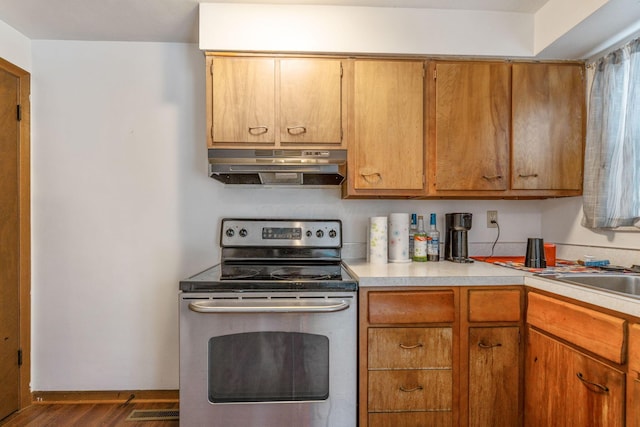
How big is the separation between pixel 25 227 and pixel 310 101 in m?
1.83

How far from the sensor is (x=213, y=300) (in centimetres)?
148

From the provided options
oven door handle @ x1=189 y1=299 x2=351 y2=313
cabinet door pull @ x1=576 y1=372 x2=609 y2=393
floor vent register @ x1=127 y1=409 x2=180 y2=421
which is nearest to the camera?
cabinet door pull @ x1=576 y1=372 x2=609 y2=393

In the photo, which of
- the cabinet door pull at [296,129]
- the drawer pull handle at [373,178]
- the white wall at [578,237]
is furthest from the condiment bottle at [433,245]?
the cabinet door pull at [296,129]

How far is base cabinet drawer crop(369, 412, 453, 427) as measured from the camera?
1.53m

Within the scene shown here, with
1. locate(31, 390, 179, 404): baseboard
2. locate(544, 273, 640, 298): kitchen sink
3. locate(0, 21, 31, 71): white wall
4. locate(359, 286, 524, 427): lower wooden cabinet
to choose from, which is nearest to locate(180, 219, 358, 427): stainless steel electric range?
locate(359, 286, 524, 427): lower wooden cabinet

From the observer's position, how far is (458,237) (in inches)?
83.0

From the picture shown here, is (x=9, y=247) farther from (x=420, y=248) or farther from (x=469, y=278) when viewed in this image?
(x=469, y=278)

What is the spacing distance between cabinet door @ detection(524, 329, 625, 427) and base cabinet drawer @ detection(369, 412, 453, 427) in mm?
390

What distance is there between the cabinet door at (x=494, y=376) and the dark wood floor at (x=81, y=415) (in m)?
1.53

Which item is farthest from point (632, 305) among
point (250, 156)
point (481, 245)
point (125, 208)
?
point (125, 208)

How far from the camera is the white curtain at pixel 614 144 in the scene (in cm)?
166

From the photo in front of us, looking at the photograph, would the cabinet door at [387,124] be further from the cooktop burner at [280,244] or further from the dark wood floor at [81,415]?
the dark wood floor at [81,415]

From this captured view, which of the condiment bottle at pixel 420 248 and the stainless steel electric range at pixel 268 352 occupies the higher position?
the condiment bottle at pixel 420 248

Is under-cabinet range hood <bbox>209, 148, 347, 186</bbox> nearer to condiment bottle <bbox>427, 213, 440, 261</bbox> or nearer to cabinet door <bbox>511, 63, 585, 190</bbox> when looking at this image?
condiment bottle <bbox>427, 213, 440, 261</bbox>
